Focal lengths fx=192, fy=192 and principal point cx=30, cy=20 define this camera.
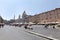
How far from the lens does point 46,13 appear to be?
541ft

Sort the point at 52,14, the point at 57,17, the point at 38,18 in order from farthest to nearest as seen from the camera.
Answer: the point at 38,18 → the point at 52,14 → the point at 57,17

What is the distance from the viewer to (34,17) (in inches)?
7367

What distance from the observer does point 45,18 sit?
161 m

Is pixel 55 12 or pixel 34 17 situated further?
pixel 34 17

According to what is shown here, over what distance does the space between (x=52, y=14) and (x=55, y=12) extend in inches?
259

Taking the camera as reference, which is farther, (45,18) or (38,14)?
(38,14)

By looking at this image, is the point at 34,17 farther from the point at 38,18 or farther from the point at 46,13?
the point at 46,13

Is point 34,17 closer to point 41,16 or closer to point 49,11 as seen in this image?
point 41,16

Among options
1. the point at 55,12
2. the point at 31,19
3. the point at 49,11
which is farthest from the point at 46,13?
the point at 31,19

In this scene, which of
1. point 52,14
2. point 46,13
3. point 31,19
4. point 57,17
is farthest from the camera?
point 31,19

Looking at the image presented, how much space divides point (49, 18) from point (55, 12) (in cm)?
911

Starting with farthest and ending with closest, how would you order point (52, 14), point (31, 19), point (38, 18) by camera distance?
point (31, 19) < point (38, 18) < point (52, 14)

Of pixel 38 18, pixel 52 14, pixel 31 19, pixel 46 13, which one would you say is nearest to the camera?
pixel 52 14

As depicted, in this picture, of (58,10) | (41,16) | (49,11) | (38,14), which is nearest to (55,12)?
(58,10)
